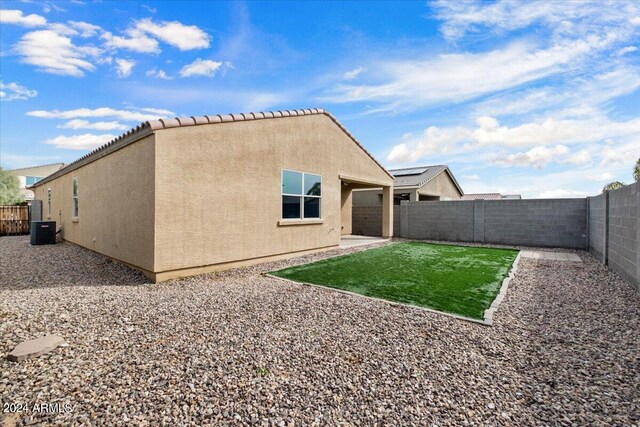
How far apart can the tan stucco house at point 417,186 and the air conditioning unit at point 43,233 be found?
51.8 ft

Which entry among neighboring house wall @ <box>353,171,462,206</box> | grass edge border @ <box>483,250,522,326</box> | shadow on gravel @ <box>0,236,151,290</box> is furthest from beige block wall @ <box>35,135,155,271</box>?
neighboring house wall @ <box>353,171,462,206</box>

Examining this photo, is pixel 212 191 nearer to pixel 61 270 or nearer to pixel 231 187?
pixel 231 187

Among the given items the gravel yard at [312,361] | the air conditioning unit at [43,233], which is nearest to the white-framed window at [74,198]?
the air conditioning unit at [43,233]

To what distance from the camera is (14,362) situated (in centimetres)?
319

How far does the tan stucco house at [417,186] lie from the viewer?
20.3 metres

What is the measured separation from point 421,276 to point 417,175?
52.8 ft

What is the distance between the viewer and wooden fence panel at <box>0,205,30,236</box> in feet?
61.5

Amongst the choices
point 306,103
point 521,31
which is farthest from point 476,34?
point 306,103

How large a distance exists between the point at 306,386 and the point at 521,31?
32.5 ft

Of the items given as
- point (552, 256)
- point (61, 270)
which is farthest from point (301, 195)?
point (552, 256)

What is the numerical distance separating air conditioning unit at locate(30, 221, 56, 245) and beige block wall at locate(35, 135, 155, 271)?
4.16 feet

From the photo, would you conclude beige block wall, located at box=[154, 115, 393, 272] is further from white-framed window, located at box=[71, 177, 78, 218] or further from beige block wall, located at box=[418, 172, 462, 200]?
beige block wall, located at box=[418, 172, 462, 200]

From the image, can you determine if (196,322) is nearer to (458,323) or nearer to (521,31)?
A: (458,323)

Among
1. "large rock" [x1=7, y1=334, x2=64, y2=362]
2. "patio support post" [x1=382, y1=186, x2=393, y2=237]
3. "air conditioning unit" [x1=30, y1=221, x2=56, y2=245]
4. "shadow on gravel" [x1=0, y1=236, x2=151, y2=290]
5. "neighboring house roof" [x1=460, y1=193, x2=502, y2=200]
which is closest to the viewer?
"large rock" [x1=7, y1=334, x2=64, y2=362]
